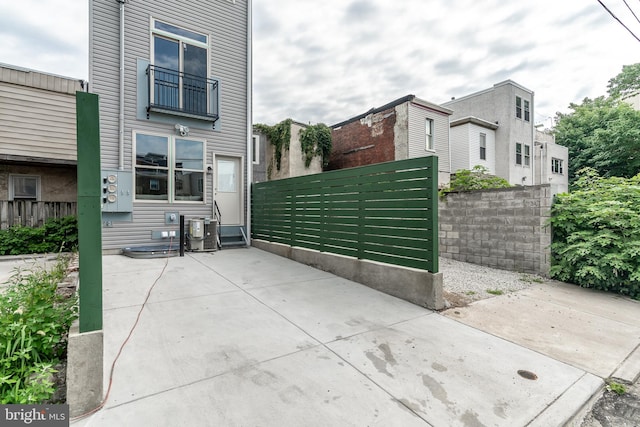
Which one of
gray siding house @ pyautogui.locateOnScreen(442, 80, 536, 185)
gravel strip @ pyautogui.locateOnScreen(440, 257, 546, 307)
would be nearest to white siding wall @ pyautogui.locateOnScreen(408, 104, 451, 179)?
gray siding house @ pyautogui.locateOnScreen(442, 80, 536, 185)

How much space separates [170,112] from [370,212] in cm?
590

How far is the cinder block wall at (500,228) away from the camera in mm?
5453

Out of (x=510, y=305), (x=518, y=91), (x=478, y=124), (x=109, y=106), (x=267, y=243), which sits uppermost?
(x=518, y=91)

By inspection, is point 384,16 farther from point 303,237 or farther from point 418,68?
point 303,237

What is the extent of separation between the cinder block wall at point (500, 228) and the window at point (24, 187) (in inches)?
441

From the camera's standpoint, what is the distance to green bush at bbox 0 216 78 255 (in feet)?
22.1

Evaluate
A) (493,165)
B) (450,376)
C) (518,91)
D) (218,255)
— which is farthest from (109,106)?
(518,91)

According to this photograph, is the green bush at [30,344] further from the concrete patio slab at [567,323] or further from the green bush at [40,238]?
the green bush at [40,238]

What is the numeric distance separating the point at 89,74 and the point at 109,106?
0.76 meters

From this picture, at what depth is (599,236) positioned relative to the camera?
4609 mm

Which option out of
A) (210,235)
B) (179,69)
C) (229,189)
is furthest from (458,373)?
(179,69)

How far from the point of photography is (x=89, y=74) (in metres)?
6.52

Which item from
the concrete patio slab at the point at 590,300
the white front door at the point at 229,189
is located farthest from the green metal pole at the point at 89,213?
the white front door at the point at 229,189

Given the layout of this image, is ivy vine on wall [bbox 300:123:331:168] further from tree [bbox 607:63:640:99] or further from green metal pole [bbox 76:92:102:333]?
tree [bbox 607:63:640:99]
